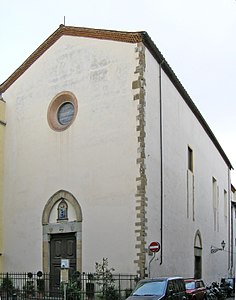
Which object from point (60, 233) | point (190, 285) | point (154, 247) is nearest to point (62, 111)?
point (60, 233)

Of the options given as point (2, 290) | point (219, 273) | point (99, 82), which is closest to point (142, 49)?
point (99, 82)

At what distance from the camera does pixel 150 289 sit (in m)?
15.5

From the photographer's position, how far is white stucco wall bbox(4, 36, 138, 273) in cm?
2256

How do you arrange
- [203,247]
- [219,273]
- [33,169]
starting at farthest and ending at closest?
[219,273], [203,247], [33,169]

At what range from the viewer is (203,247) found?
3281 cm

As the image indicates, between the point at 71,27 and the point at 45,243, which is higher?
the point at 71,27

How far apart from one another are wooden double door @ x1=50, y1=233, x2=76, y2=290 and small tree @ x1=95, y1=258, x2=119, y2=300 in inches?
74.5

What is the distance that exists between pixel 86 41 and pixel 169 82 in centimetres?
500

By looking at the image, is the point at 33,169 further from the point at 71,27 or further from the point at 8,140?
the point at 71,27

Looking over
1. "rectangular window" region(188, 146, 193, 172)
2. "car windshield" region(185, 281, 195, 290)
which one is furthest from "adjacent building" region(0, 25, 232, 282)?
"car windshield" region(185, 281, 195, 290)

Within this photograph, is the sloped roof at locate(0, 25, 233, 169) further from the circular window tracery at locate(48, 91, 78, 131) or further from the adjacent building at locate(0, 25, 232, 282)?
the circular window tracery at locate(48, 91, 78, 131)

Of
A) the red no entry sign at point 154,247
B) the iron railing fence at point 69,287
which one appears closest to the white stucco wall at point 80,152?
the iron railing fence at point 69,287

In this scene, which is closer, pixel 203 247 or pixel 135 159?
pixel 135 159

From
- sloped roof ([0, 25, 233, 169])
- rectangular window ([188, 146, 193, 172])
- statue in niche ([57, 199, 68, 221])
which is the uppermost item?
sloped roof ([0, 25, 233, 169])
